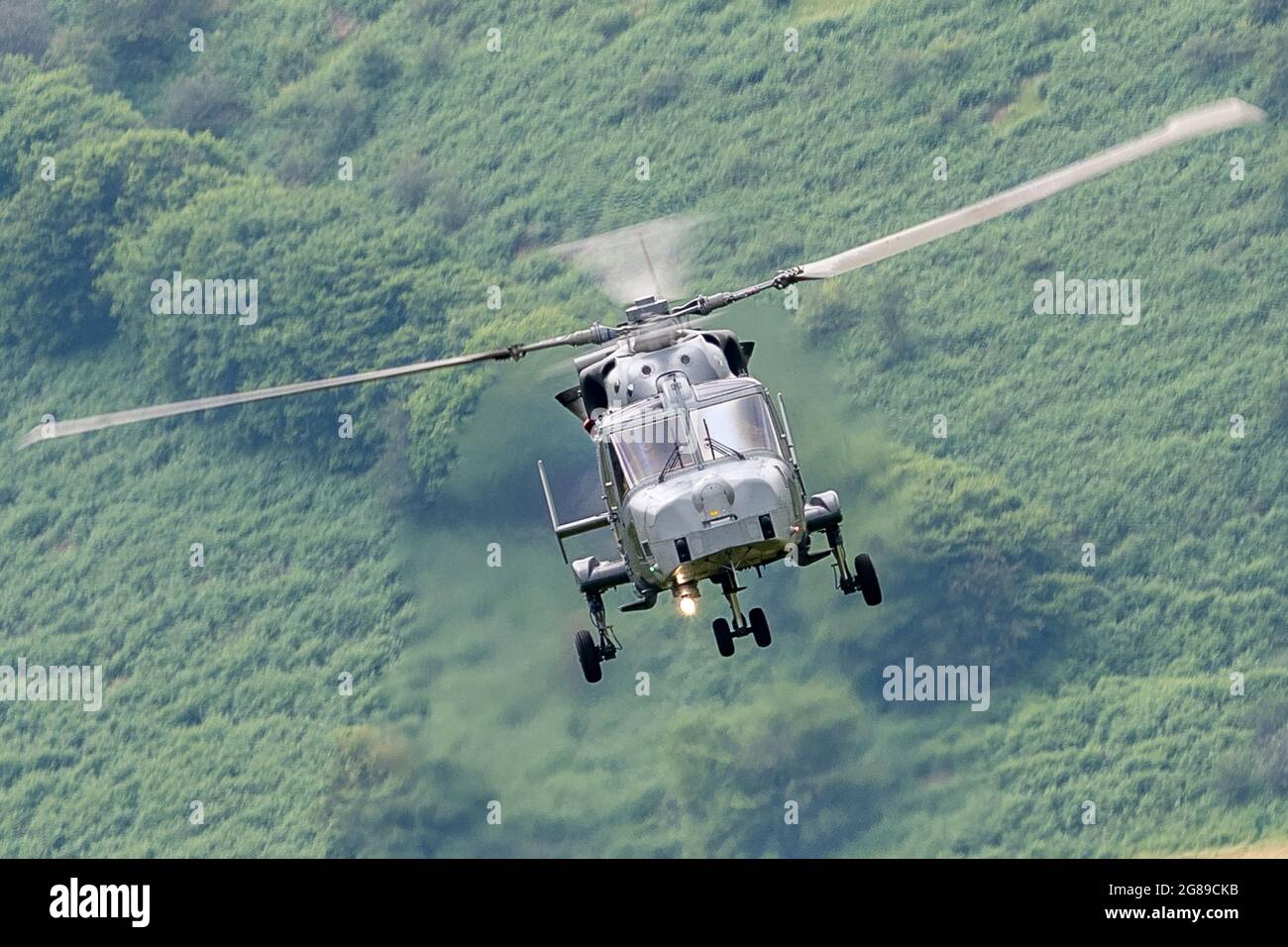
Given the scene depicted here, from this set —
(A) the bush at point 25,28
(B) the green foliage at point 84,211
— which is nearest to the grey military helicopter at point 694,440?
(B) the green foliage at point 84,211

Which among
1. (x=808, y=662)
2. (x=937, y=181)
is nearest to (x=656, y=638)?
(x=808, y=662)

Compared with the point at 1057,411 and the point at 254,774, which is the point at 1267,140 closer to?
the point at 1057,411

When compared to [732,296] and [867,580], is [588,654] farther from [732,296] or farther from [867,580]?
[732,296]

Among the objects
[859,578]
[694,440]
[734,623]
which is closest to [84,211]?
[859,578]

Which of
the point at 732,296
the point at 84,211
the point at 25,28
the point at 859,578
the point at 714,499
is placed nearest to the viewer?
the point at 714,499

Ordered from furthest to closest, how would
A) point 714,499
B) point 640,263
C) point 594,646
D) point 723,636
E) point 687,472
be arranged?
point 640,263 → point 594,646 → point 723,636 → point 687,472 → point 714,499

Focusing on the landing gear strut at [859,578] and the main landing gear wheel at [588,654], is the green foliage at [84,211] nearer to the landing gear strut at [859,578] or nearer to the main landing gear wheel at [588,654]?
the main landing gear wheel at [588,654]

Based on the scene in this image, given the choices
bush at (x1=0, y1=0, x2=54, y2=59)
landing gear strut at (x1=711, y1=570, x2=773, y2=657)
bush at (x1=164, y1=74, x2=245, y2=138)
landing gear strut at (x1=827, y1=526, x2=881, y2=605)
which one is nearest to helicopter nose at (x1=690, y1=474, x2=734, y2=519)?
landing gear strut at (x1=711, y1=570, x2=773, y2=657)
